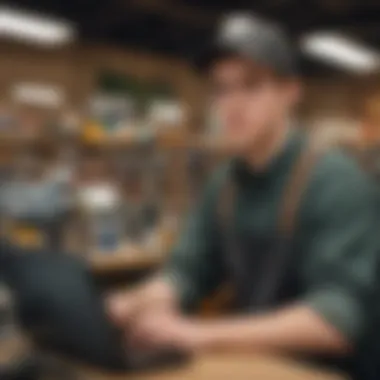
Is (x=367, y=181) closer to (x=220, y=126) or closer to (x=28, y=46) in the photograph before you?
(x=220, y=126)

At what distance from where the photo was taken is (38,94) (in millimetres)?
1127

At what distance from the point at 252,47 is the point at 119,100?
25 cm

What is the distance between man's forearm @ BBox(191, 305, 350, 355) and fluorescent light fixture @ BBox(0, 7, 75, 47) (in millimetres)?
395

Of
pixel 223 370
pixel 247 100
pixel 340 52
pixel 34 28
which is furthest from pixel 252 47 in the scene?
pixel 223 370

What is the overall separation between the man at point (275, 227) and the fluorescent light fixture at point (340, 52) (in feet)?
0.23

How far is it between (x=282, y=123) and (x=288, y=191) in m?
0.08

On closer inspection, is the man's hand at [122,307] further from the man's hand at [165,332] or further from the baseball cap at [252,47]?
the baseball cap at [252,47]

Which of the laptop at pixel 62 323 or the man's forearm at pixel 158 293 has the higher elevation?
the man's forearm at pixel 158 293

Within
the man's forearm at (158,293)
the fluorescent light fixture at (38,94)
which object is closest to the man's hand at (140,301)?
the man's forearm at (158,293)

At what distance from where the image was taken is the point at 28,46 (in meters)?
1.06

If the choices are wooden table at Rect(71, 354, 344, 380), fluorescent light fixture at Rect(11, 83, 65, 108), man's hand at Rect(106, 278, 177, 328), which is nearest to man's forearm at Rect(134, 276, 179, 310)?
man's hand at Rect(106, 278, 177, 328)

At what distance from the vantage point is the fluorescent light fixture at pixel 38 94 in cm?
110

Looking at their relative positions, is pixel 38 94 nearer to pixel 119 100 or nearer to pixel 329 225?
pixel 119 100

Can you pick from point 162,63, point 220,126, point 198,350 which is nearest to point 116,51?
point 162,63
